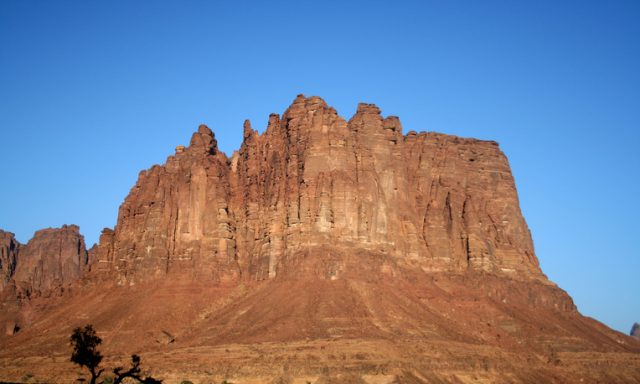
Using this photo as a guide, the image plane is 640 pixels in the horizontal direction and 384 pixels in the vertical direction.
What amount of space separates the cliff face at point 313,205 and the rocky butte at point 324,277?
0.23 metres

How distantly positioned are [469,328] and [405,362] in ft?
65.2

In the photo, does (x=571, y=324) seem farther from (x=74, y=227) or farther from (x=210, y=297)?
(x=74, y=227)

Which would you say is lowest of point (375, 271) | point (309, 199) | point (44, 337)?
point (44, 337)

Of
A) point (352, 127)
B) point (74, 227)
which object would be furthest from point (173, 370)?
point (74, 227)

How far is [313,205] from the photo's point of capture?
425 feet

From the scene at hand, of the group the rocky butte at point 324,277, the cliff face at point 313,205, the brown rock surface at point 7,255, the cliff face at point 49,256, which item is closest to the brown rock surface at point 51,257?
the cliff face at point 49,256

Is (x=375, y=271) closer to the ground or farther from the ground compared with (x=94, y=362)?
farther from the ground

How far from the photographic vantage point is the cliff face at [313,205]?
429 feet

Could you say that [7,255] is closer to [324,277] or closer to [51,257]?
[51,257]

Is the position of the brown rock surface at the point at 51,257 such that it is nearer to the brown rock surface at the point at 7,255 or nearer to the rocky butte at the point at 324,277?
the brown rock surface at the point at 7,255

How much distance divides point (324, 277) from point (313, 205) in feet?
34.8

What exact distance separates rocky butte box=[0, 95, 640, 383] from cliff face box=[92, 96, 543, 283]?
0.23 metres

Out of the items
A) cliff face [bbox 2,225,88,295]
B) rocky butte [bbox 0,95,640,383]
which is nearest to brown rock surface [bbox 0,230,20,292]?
cliff face [bbox 2,225,88,295]

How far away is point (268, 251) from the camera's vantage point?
132 meters
